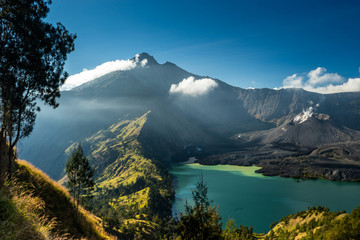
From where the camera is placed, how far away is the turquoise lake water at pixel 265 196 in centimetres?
10369

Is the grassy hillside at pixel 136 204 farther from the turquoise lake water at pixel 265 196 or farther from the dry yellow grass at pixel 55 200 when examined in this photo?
the dry yellow grass at pixel 55 200

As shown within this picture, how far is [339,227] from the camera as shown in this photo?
1969 inches

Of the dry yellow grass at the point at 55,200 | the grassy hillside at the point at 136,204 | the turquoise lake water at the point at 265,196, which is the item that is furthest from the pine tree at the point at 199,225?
the turquoise lake water at the point at 265,196

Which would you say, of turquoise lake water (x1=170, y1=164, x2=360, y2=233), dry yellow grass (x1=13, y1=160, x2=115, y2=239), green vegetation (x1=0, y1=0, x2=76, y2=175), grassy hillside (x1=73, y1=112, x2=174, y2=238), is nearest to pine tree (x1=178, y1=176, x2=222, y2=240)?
dry yellow grass (x1=13, y1=160, x2=115, y2=239)

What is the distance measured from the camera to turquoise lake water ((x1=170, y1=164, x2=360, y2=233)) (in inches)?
4082

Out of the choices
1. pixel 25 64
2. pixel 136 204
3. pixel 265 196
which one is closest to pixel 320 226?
pixel 265 196

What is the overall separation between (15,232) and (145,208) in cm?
12486

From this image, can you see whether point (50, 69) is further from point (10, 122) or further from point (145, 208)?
point (145, 208)

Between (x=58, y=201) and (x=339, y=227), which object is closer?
(x=58, y=201)

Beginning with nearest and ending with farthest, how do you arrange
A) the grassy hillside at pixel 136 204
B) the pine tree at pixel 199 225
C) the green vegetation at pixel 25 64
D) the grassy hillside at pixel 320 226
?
1. the green vegetation at pixel 25 64
2. the pine tree at pixel 199 225
3. the grassy hillside at pixel 320 226
4. the grassy hillside at pixel 136 204

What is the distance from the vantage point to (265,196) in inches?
5177

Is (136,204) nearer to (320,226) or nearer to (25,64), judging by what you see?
Answer: (320,226)

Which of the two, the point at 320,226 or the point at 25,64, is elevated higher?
the point at 25,64

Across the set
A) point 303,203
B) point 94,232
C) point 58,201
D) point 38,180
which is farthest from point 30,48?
point 303,203
